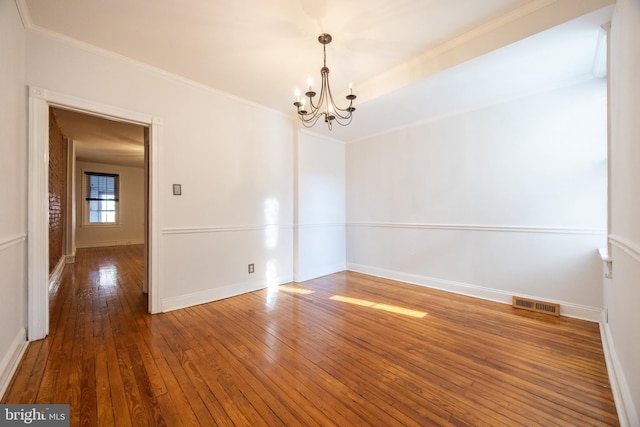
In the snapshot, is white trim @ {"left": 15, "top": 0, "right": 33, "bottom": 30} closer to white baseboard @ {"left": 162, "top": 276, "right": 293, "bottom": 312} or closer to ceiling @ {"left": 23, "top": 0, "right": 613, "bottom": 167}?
ceiling @ {"left": 23, "top": 0, "right": 613, "bottom": 167}

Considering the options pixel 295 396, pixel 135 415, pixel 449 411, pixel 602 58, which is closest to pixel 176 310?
pixel 135 415

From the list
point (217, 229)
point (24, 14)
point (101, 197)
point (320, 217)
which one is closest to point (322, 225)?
point (320, 217)

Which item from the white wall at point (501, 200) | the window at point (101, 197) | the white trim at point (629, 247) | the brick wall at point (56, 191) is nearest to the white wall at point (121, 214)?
the window at point (101, 197)

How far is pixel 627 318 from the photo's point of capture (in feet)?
4.65

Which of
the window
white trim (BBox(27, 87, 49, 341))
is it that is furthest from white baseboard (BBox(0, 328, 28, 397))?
the window

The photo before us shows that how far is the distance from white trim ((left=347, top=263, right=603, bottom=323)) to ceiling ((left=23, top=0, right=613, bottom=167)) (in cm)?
235

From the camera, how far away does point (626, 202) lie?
1443 mm

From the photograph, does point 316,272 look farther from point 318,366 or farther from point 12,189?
point 12,189

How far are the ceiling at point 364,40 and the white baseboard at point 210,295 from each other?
254 cm

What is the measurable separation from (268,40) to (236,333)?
2.68m

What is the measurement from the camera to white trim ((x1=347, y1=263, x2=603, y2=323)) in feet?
8.73

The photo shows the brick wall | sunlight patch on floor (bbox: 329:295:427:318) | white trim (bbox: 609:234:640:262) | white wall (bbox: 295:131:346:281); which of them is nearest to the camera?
white trim (bbox: 609:234:640:262)

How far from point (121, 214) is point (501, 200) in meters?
10.1

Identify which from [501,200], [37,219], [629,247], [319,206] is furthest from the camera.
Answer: [319,206]
